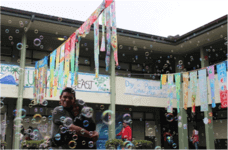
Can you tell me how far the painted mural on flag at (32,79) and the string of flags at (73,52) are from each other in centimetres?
50

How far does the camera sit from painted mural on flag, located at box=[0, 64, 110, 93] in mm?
11672

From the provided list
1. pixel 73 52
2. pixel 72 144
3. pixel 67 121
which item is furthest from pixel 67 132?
pixel 73 52

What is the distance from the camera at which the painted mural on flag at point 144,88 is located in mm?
14527

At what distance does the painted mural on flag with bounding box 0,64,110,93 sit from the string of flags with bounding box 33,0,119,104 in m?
0.50

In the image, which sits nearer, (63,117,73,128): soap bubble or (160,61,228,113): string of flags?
(63,117,73,128): soap bubble

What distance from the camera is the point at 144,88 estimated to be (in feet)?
48.9

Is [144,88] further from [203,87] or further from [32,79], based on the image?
[32,79]

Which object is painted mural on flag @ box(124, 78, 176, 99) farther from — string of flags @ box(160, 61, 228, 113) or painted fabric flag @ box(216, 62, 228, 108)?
painted fabric flag @ box(216, 62, 228, 108)

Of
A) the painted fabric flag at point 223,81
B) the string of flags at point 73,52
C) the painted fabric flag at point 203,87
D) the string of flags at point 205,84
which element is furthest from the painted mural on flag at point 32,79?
the painted fabric flag at point 223,81

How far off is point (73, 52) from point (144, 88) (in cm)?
792

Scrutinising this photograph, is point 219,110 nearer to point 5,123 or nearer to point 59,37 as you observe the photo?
point 59,37

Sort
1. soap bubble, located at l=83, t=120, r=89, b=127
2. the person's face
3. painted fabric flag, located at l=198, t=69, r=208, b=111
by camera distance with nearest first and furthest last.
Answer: soap bubble, located at l=83, t=120, r=89, b=127 → the person's face → painted fabric flag, located at l=198, t=69, r=208, b=111

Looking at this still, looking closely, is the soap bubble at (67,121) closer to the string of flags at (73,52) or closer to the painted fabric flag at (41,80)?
the string of flags at (73,52)

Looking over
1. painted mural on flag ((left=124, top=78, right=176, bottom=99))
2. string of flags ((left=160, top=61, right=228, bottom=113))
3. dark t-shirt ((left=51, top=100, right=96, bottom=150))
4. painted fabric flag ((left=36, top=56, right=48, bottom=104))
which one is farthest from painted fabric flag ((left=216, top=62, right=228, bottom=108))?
dark t-shirt ((left=51, top=100, right=96, bottom=150))
